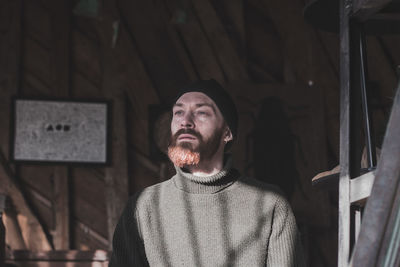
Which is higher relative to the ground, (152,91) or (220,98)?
(152,91)

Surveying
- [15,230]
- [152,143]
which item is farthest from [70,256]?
[152,143]

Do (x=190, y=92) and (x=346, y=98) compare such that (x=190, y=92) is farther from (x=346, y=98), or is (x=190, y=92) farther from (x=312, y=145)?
(x=312, y=145)

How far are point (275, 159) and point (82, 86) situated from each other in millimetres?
1765

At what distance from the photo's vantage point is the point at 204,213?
9.53ft

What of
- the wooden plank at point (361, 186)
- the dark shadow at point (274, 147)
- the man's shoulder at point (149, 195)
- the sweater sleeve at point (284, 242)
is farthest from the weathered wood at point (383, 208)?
the dark shadow at point (274, 147)

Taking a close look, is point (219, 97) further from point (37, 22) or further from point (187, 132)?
point (37, 22)

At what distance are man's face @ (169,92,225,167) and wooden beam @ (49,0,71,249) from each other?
3.20m

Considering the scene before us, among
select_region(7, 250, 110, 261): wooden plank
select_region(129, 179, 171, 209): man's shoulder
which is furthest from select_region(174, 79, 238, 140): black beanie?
select_region(7, 250, 110, 261): wooden plank

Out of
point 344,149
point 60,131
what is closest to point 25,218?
point 60,131

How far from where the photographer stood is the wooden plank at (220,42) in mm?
6332

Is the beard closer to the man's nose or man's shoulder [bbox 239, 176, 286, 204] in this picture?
the man's nose

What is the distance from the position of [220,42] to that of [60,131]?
1.59 m

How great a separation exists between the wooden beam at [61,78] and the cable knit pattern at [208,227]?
3.09 metres

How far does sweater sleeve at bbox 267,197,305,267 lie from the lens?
283cm
